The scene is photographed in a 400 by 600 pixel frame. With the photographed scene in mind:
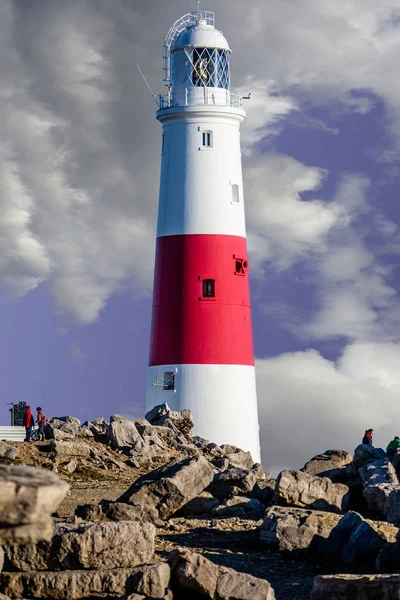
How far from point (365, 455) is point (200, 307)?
10740 millimetres

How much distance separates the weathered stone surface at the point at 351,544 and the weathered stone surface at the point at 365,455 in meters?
6.71

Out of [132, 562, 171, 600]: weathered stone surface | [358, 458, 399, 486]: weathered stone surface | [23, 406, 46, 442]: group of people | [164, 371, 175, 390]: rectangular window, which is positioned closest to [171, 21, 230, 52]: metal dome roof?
[164, 371, 175, 390]: rectangular window

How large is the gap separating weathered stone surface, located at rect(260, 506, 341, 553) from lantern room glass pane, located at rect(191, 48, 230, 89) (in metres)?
19.5

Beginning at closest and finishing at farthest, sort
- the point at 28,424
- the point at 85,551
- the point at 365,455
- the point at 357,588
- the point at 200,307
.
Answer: the point at 357,588
the point at 85,551
the point at 365,455
the point at 28,424
the point at 200,307

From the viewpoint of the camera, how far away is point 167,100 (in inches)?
1361

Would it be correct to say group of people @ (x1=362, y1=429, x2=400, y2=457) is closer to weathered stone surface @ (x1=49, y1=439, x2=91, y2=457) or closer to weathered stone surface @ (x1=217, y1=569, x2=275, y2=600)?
weathered stone surface @ (x1=49, y1=439, x2=91, y2=457)

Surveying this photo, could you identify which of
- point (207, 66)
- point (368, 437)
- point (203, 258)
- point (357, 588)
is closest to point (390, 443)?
point (368, 437)

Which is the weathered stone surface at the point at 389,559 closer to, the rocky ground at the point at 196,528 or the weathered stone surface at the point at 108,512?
the rocky ground at the point at 196,528

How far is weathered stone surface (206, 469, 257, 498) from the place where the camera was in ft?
66.9

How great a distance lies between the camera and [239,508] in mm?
19188

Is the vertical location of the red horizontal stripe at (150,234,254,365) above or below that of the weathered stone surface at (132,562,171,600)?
above

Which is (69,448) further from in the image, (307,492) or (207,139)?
(207,139)

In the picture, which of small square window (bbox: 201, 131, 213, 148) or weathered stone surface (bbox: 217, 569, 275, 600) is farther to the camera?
small square window (bbox: 201, 131, 213, 148)

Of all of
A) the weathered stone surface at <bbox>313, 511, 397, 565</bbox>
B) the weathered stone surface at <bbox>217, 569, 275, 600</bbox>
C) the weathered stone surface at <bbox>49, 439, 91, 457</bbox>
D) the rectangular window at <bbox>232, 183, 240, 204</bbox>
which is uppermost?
the rectangular window at <bbox>232, 183, 240, 204</bbox>
